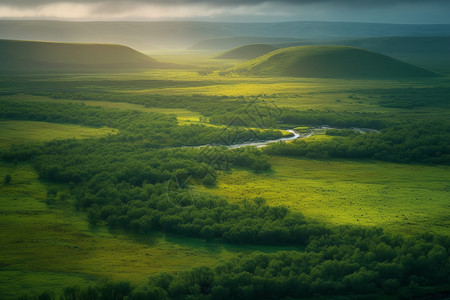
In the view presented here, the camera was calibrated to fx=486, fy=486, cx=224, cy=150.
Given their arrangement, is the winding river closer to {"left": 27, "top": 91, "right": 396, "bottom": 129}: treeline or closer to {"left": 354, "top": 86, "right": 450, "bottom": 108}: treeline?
{"left": 27, "top": 91, "right": 396, "bottom": 129}: treeline

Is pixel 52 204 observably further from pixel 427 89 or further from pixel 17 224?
pixel 427 89

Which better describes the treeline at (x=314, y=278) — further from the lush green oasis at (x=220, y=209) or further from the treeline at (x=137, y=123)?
the treeline at (x=137, y=123)

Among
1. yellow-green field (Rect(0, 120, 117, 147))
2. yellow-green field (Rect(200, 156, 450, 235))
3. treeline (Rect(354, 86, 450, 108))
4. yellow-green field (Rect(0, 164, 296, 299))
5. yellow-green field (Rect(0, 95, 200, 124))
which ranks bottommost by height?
yellow-green field (Rect(0, 164, 296, 299))

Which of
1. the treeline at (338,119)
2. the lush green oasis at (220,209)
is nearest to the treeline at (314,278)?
the lush green oasis at (220,209)

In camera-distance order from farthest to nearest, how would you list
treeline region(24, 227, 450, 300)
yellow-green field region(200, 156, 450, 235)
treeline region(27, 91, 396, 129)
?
treeline region(27, 91, 396, 129) → yellow-green field region(200, 156, 450, 235) → treeline region(24, 227, 450, 300)

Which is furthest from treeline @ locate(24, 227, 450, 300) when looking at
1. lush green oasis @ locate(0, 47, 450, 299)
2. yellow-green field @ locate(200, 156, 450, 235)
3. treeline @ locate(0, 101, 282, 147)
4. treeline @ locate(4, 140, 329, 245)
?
treeline @ locate(0, 101, 282, 147)

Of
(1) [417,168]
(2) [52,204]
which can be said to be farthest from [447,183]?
(2) [52,204]
